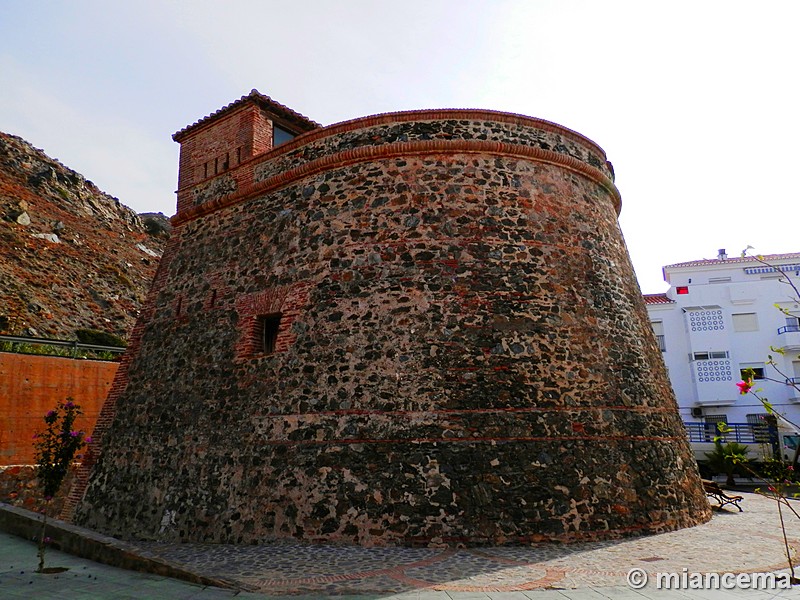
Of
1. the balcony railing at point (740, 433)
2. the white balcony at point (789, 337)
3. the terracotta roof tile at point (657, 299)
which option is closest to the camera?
the balcony railing at point (740, 433)

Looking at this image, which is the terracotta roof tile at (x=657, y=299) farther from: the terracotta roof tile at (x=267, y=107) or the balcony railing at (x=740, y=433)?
the terracotta roof tile at (x=267, y=107)

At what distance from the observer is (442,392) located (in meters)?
7.53

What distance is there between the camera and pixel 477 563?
19.7ft

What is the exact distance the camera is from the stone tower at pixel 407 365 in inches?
284

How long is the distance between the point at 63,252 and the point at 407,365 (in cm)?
2008

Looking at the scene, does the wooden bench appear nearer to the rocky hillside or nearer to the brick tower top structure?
the brick tower top structure

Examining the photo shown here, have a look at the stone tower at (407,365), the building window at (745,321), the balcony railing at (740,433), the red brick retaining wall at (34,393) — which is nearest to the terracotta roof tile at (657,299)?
the building window at (745,321)

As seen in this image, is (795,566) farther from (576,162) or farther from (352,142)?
(352,142)

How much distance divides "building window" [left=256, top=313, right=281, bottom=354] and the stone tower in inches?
1.9

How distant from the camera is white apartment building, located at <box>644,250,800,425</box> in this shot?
26422 millimetres

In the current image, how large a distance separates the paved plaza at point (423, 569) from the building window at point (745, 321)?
22962 mm

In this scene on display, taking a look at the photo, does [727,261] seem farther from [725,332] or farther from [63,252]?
[63,252]

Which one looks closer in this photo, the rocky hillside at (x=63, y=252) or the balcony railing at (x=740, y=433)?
the rocky hillside at (x=63, y=252)

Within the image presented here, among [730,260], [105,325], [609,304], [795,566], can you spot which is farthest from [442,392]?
[730,260]
